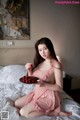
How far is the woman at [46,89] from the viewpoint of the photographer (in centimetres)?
154

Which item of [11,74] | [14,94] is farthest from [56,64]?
[11,74]

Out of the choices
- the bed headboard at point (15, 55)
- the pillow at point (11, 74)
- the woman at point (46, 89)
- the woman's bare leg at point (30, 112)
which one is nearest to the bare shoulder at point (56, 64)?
the woman at point (46, 89)

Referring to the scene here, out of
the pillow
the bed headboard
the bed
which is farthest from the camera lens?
the bed headboard

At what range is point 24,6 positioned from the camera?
3072 millimetres

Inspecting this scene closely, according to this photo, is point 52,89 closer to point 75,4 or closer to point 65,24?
point 65,24

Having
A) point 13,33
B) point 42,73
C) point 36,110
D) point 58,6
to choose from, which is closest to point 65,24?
point 58,6

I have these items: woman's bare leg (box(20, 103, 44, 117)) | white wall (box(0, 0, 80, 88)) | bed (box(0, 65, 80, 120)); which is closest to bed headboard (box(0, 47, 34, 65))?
white wall (box(0, 0, 80, 88))

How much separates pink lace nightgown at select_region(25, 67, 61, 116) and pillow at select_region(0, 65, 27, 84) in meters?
1.07

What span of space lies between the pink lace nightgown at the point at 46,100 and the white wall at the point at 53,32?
1565 mm

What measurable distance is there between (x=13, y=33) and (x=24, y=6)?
50cm

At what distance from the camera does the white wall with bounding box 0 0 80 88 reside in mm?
3152

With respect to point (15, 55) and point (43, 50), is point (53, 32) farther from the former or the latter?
point (43, 50)

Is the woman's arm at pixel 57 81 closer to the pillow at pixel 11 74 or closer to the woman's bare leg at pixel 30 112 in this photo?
the woman's bare leg at pixel 30 112

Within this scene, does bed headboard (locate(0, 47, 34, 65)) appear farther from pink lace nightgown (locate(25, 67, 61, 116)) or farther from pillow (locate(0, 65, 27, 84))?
pink lace nightgown (locate(25, 67, 61, 116))
